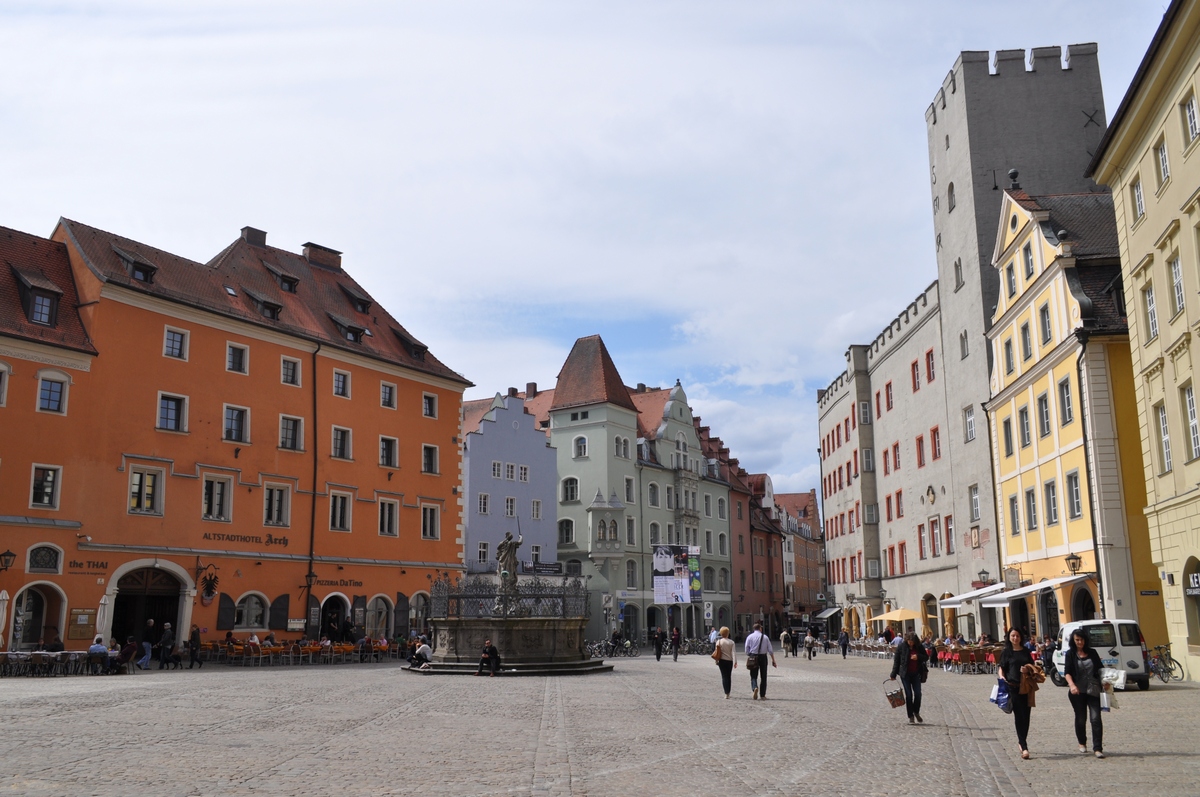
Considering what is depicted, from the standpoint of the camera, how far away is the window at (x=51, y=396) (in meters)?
33.7

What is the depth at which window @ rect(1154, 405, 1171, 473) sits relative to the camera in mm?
24438

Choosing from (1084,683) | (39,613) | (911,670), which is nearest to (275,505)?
(39,613)

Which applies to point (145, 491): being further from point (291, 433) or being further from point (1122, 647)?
point (1122, 647)

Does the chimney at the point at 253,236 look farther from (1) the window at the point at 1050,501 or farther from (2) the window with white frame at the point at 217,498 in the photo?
(1) the window at the point at 1050,501

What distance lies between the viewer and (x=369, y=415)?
46031 mm

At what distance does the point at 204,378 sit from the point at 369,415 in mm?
8362

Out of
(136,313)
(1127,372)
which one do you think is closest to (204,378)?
(136,313)

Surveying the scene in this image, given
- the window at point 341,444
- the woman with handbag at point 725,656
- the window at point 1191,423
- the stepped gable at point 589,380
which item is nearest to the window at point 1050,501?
the window at point 1191,423

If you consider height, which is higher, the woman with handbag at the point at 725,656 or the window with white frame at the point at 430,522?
the window with white frame at the point at 430,522

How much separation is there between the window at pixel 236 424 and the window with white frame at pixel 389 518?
7.42 metres

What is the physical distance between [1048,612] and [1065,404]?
7.31 meters

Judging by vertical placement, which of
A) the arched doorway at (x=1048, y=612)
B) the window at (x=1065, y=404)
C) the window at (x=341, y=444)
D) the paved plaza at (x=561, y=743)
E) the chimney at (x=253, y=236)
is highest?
the chimney at (x=253, y=236)

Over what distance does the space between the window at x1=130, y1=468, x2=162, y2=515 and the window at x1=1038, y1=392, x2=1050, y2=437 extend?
98.8 ft

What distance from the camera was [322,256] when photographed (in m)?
51.5
